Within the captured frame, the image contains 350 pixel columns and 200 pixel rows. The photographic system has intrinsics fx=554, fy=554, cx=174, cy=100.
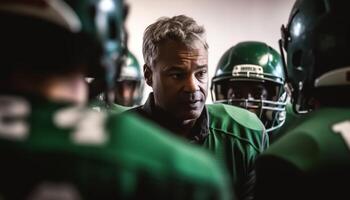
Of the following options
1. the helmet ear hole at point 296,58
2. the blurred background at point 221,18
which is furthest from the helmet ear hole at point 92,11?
the blurred background at point 221,18

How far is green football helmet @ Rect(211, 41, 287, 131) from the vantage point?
2271mm

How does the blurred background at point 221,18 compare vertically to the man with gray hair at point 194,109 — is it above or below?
above

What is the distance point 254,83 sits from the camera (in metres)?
2.34

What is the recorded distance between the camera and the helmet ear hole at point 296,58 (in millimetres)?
1188

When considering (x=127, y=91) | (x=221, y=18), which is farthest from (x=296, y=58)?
(x=221, y=18)

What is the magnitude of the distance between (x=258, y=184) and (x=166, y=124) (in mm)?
698

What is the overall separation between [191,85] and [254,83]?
87cm

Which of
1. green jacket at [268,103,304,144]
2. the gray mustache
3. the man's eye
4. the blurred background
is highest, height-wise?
the blurred background

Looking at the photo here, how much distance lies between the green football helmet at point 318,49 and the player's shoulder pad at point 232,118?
0.33 metres

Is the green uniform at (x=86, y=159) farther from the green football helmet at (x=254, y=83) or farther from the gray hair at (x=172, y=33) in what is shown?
the green football helmet at (x=254, y=83)

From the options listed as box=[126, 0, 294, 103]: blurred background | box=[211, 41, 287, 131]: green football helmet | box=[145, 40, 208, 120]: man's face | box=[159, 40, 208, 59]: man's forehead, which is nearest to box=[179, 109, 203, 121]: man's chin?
box=[145, 40, 208, 120]: man's face

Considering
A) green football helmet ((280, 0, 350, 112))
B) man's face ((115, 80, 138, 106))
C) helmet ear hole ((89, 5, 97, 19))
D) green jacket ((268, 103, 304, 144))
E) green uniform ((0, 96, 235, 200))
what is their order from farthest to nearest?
man's face ((115, 80, 138, 106)) < green jacket ((268, 103, 304, 144)) < green football helmet ((280, 0, 350, 112)) < helmet ear hole ((89, 5, 97, 19)) < green uniform ((0, 96, 235, 200))

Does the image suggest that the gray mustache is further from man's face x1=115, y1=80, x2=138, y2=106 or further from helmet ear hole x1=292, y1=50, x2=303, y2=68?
man's face x1=115, y1=80, x2=138, y2=106

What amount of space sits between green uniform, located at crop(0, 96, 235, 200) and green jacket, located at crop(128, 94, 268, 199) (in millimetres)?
906
